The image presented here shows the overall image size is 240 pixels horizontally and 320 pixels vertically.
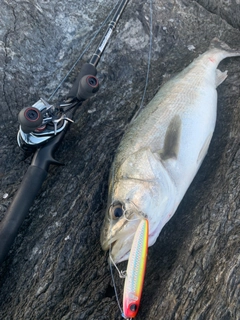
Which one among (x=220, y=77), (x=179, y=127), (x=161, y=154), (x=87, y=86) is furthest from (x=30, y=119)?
(x=220, y=77)

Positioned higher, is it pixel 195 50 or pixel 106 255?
pixel 195 50

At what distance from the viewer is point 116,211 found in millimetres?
2775

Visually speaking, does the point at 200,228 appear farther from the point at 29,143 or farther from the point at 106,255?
the point at 29,143

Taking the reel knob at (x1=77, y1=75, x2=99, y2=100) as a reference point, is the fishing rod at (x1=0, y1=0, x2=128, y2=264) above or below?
below

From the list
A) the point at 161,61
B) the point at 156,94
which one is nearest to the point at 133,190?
the point at 156,94

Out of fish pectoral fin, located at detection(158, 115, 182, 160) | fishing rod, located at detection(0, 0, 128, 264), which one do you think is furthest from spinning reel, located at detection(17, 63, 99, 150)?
fish pectoral fin, located at detection(158, 115, 182, 160)

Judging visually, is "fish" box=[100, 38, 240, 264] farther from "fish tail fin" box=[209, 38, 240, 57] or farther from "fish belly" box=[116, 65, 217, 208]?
"fish tail fin" box=[209, 38, 240, 57]

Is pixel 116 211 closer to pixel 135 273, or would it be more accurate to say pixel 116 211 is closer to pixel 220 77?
pixel 135 273

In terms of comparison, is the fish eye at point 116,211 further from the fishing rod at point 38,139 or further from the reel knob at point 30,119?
the reel knob at point 30,119

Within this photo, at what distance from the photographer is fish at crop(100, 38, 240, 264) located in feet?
8.98

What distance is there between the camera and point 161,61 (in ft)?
13.7

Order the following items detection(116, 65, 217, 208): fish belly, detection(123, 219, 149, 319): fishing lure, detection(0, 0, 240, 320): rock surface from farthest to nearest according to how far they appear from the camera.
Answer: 1. detection(116, 65, 217, 208): fish belly
2. detection(0, 0, 240, 320): rock surface
3. detection(123, 219, 149, 319): fishing lure

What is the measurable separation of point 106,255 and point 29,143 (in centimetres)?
118

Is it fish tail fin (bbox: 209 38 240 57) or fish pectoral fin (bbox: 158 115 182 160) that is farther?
fish tail fin (bbox: 209 38 240 57)
